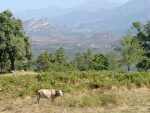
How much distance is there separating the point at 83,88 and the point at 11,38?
850 inches

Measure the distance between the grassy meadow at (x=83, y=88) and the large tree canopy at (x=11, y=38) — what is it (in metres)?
15.8

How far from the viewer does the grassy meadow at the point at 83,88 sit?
14055mm

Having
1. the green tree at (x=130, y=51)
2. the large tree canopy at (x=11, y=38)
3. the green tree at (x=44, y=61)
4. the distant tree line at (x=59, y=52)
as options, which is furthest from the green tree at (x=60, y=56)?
the large tree canopy at (x=11, y=38)

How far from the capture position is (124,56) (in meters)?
48.5

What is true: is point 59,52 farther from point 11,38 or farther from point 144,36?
point 11,38

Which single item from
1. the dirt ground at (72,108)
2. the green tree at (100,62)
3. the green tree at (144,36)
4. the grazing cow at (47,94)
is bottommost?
the green tree at (100,62)

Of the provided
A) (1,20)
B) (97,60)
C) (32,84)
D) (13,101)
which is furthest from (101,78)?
(97,60)

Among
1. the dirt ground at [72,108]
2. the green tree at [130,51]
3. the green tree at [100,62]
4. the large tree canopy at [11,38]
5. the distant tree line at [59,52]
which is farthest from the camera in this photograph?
the green tree at [100,62]

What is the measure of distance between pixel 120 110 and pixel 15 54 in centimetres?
2759

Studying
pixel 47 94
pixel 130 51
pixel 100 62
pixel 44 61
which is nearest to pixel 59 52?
pixel 44 61

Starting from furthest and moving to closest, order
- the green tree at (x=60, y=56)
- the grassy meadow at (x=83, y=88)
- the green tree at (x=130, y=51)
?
1. the green tree at (x=60, y=56)
2. the green tree at (x=130, y=51)
3. the grassy meadow at (x=83, y=88)

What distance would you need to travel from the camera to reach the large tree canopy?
3703 cm

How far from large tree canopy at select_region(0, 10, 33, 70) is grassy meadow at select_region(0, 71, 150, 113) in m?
15.8

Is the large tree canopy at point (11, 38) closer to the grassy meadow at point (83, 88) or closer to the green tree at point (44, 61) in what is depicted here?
the grassy meadow at point (83, 88)
